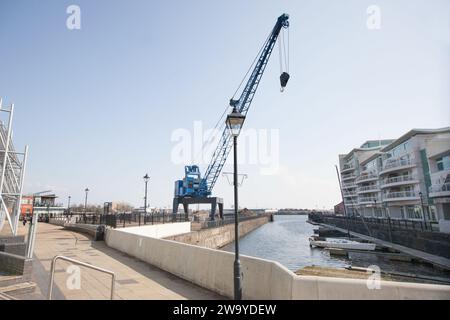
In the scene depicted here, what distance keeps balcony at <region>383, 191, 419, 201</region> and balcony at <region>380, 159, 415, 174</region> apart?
4.02 metres

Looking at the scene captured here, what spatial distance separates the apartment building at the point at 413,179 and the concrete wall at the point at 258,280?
92.6 feet

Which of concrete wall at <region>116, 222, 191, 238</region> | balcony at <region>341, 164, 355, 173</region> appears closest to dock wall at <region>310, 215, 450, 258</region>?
concrete wall at <region>116, 222, 191, 238</region>

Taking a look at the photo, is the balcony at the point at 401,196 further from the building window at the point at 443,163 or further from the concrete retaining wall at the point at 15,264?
the concrete retaining wall at the point at 15,264

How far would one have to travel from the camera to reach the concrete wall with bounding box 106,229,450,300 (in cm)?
434

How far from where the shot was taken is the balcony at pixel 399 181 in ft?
134

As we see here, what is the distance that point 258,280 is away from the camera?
628 cm

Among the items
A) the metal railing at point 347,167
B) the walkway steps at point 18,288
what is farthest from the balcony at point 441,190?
the metal railing at point 347,167

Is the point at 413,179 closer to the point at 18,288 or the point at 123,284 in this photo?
the point at 123,284

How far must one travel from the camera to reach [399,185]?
44188 mm
